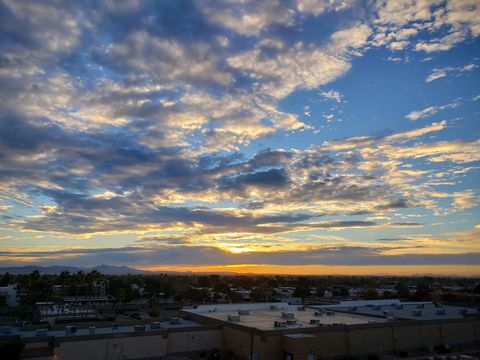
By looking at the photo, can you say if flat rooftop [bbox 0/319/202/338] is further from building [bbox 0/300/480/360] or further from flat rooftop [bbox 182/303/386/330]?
flat rooftop [bbox 182/303/386/330]

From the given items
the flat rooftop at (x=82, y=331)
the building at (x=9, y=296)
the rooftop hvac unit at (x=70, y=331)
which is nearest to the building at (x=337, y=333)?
the flat rooftop at (x=82, y=331)

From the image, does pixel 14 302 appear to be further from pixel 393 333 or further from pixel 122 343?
pixel 393 333

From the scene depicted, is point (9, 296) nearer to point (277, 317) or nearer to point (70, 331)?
point (70, 331)

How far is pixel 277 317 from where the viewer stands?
5362 cm

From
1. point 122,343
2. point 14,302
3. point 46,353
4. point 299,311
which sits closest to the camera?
point 46,353

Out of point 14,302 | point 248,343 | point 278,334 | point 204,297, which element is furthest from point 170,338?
Answer: point 14,302

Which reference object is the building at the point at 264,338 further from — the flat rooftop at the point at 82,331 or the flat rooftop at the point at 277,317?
the flat rooftop at the point at 277,317

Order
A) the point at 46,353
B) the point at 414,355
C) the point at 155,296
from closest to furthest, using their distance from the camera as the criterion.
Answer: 1. the point at 46,353
2. the point at 414,355
3. the point at 155,296

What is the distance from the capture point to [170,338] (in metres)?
44.6

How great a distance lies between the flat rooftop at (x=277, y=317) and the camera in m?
46.5

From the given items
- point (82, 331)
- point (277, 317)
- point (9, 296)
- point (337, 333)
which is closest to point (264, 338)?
point (337, 333)

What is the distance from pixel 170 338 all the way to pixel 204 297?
8308 centimetres

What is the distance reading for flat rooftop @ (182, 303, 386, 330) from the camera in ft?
152

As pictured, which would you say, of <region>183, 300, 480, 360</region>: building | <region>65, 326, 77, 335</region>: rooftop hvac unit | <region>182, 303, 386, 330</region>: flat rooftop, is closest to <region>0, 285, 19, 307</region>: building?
<region>183, 300, 480, 360</region>: building
